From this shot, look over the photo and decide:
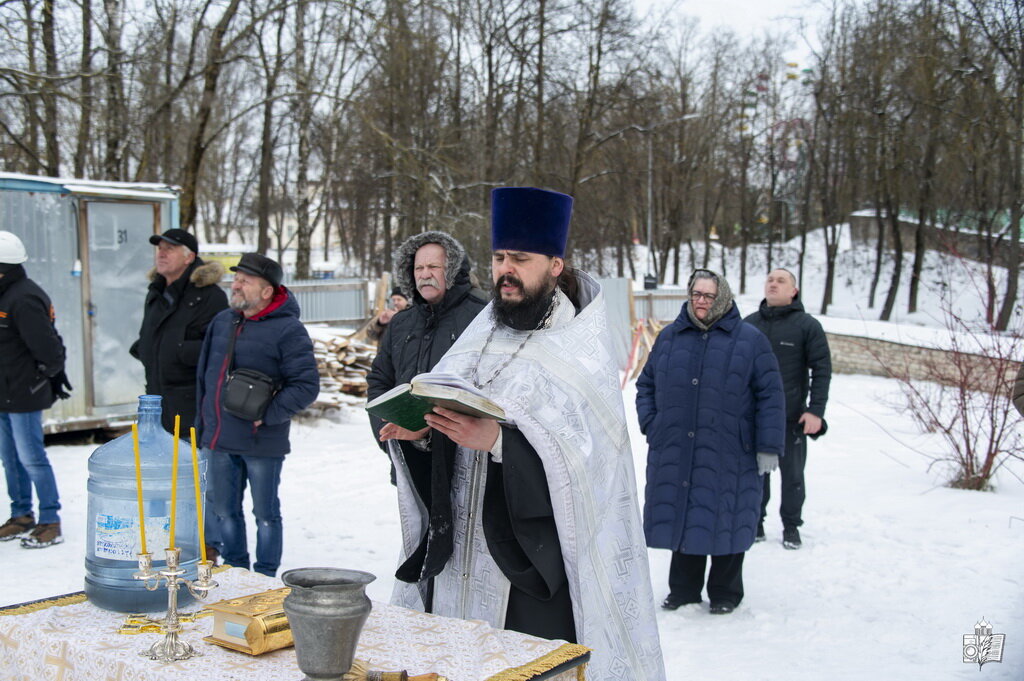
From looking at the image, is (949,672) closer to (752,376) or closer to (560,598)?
(752,376)

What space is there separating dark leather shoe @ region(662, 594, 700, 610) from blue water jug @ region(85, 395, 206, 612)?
3.58 meters

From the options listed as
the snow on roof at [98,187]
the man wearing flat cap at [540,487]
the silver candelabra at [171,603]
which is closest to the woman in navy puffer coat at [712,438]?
the man wearing flat cap at [540,487]

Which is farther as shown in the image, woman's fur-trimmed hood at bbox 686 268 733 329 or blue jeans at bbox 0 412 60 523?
blue jeans at bbox 0 412 60 523

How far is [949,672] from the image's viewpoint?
463cm

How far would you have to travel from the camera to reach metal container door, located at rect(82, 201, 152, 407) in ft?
31.3

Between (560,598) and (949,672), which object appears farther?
(949,672)

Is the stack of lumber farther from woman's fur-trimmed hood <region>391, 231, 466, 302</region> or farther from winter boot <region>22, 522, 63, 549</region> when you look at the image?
woman's fur-trimmed hood <region>391, 231, 466, 302</region>

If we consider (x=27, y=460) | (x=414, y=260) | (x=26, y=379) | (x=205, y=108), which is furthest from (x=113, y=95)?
(x=414, y=260)

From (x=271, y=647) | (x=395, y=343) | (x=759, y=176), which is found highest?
(x=759, y=176)

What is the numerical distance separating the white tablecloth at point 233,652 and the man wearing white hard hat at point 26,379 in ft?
13.5

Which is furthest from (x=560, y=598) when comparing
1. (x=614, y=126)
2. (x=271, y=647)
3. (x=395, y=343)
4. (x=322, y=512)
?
(x=614, y=126)

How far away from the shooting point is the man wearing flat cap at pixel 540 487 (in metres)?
2.81

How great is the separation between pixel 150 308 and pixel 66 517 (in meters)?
2.19

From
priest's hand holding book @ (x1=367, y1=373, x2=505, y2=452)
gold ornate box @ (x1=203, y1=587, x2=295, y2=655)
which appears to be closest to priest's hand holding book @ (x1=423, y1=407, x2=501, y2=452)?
priest's hand holding book @ (x1=367, y1=373, x2=505, y2=452)
